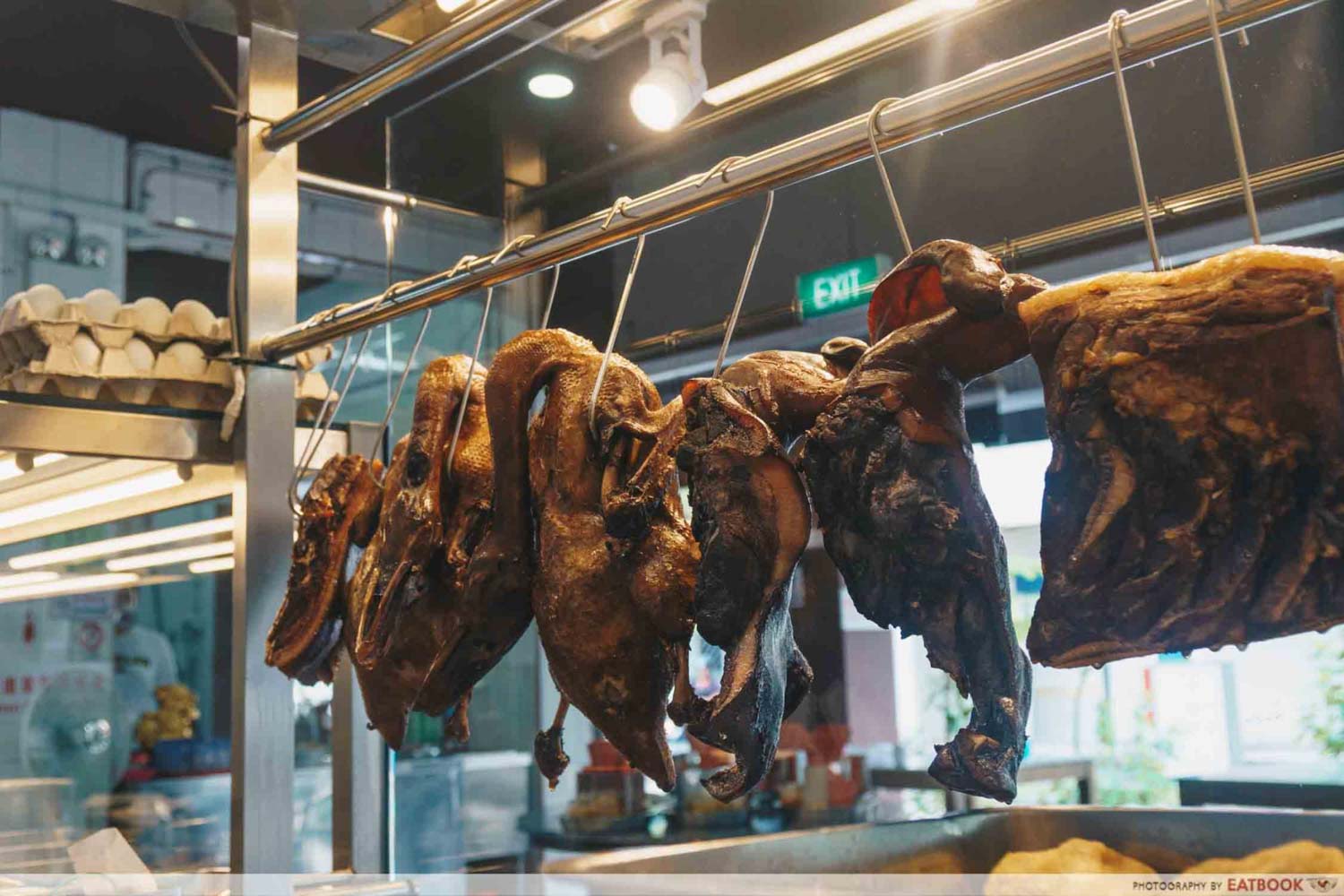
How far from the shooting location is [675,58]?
1.90m

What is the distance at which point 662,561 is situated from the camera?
3.68 ft

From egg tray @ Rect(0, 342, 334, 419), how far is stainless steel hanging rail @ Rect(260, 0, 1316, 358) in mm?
674

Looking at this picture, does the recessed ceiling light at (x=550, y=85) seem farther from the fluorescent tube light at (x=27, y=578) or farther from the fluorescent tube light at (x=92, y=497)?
the fluorescent tube light at (x=27, y=578)

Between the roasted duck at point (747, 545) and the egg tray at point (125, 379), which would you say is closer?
the roasted duck at point (747, 545)

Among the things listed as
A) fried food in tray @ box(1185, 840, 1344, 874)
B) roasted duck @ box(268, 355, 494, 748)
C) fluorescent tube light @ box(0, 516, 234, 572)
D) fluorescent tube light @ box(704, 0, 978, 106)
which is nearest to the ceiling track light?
fluorescent tube light @ box(704, 0, 978, 106)

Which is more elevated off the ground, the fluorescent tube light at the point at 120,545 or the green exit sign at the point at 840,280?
the green exit sign at the point at 840,280

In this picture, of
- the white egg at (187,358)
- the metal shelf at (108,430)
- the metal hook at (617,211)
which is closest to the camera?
the metal hook at (617,211)

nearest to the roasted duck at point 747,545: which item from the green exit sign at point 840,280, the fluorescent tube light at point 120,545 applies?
the green exit sign at point 840,280

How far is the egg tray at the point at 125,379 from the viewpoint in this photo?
1944 millimetres

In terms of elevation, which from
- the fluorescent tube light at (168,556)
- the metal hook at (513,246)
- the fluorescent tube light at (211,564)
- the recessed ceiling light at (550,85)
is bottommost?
the fluorescent tube light at (211,564)

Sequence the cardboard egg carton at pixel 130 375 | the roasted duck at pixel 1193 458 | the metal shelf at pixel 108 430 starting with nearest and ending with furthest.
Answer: the roasted duck at pixel 1193 458 → the metal shelf at pixel 108 430 → the cardboard egg carton at pixel 130 375

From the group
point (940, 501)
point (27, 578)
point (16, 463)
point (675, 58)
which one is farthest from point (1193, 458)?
point (27, 578)

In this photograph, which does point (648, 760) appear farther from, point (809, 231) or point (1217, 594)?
point (809, 231)

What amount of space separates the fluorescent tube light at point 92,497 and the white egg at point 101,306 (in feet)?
0.89
